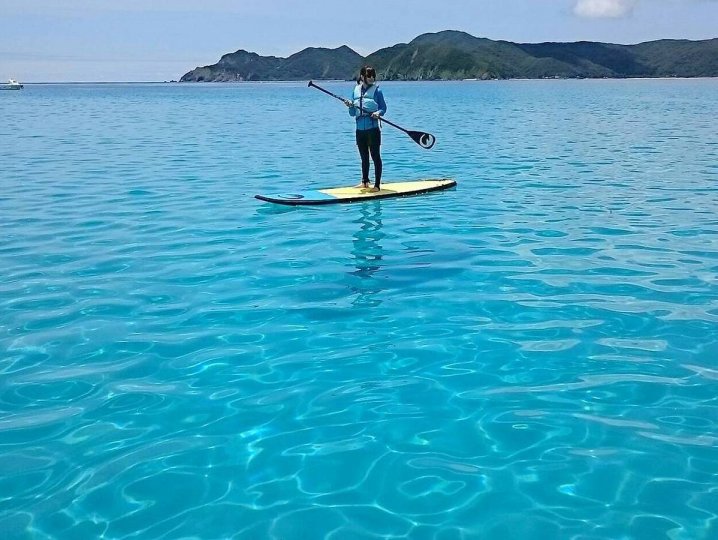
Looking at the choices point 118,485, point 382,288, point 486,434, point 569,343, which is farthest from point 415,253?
point 118,485

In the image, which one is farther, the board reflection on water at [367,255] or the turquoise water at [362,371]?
the board reflection on water at [367,255]

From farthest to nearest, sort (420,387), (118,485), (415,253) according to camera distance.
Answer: (415,253) < (420,387) < (118,485)

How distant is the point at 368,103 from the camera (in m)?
15.4

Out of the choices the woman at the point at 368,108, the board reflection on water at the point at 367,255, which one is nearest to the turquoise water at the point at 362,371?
the board reflection on water at the point at 367,255

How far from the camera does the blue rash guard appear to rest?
15375 millimetres

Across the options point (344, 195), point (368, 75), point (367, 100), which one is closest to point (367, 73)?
point (368, 75)

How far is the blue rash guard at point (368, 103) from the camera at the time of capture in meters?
15.4

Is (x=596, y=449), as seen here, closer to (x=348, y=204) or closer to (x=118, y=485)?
(x=118, y=485)

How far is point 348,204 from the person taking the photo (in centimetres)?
1642

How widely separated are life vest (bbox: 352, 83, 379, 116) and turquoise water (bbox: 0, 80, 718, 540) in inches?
89.9

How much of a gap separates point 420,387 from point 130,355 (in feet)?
10.8

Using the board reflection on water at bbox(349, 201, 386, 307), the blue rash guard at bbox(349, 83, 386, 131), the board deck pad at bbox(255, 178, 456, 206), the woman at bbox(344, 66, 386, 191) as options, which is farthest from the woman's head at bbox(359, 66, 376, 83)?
the board reflection on water at bbox(349, 201, 386, 307)

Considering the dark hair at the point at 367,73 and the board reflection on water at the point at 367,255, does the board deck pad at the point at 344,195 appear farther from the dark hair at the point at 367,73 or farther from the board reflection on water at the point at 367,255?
the dark hair at the point at 367,73

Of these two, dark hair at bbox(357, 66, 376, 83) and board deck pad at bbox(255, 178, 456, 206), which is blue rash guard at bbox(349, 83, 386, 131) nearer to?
dark hair at bbox(357, 66, 376, 83)
